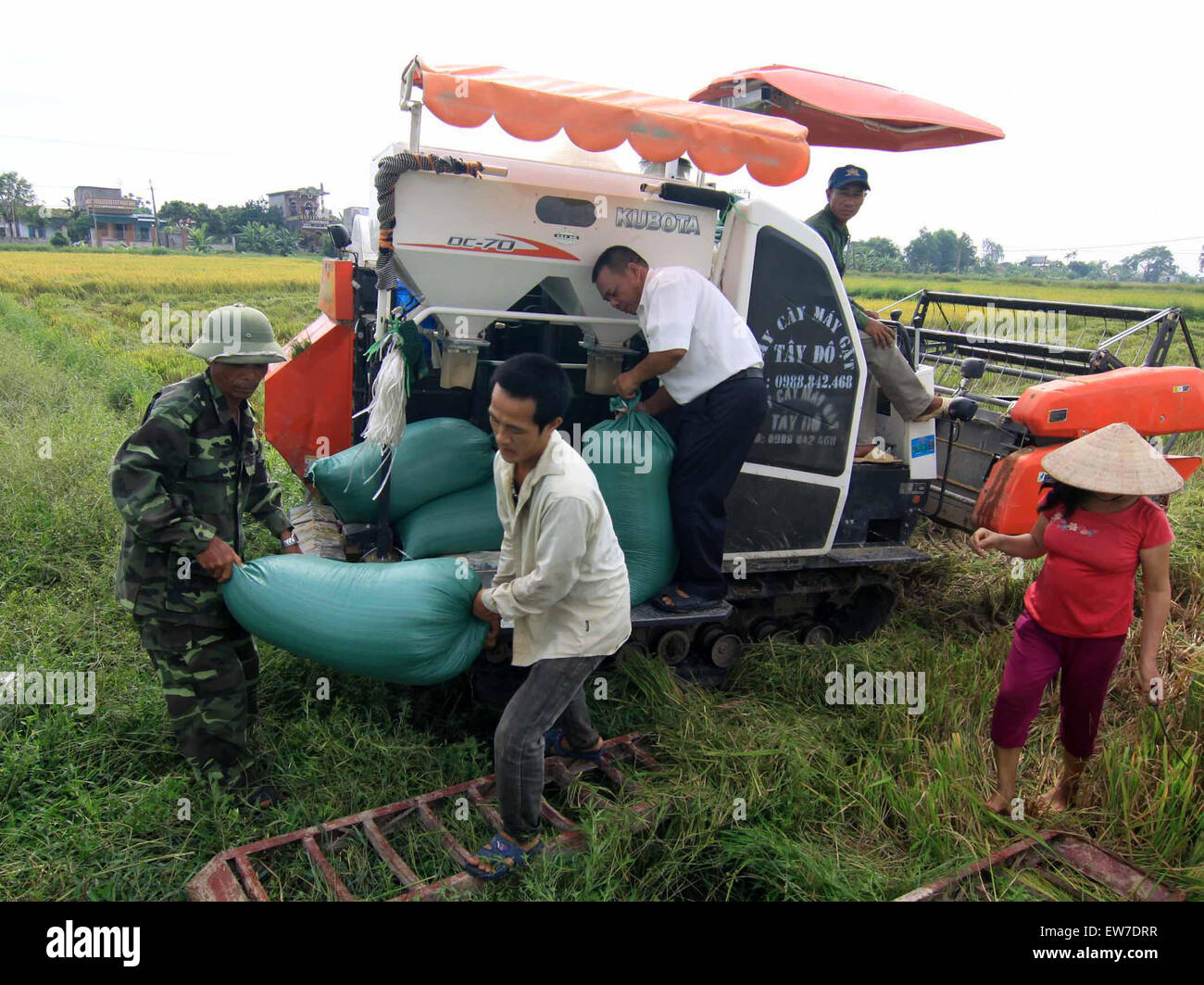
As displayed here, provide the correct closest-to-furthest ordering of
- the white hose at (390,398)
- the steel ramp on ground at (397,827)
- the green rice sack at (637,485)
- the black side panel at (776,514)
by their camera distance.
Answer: the steel ramp on ground at (397,827), the white hose at (390,398), the green rice sack at (637,485), the black side panel at (776,514)

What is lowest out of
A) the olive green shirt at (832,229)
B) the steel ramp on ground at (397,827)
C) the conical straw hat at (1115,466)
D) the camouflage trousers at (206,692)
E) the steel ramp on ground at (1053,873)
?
the steel ramp on ground at (1053,873)

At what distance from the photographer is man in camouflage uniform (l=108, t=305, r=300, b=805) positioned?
2793mm

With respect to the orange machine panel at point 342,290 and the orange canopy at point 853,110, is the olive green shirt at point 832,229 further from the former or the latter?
the orange machine panel at point 342,290

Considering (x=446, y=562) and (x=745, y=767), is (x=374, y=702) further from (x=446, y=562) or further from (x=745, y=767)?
(x=745, y=767)

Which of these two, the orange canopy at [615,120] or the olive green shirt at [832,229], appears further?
the olive green shirt at [832,229]

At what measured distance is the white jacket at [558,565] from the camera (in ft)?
7.95

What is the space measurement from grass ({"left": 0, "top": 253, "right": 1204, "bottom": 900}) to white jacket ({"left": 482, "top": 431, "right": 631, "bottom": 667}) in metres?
0.72

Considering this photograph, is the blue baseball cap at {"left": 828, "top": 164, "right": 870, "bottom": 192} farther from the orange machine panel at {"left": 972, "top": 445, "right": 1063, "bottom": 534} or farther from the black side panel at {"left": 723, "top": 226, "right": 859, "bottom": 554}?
the orange machine panel at {"left": 972, "top": 445, "right": 1063, "bottom": 534}

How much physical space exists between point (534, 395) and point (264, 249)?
58813 millimetres

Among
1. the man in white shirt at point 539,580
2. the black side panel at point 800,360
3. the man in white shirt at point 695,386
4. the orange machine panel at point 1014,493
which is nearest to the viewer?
the man in white shirt at point 539,580

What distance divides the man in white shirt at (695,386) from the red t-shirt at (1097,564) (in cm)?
131

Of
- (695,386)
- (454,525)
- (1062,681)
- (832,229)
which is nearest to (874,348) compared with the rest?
(832,229)

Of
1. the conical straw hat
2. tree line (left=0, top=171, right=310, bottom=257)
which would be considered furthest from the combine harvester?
tree line (left=0, top=171, right=310, bottom=257)

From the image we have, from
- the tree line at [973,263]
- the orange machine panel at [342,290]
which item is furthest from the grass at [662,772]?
the tree line at [973,263]
